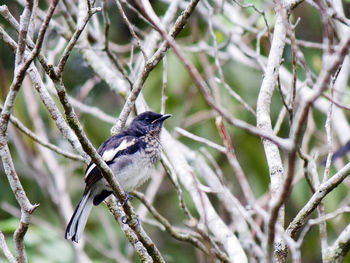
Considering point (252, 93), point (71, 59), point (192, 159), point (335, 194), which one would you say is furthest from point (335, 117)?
point (71, 59)

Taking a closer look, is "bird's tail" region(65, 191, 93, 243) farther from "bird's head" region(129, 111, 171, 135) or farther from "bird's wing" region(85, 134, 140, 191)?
"bird's head" region(129, 111, 171, 135)

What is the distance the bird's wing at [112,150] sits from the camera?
381 cm

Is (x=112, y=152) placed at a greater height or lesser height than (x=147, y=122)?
lesser

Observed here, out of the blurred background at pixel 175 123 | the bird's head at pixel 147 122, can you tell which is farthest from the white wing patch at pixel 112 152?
the blurred background at pixel 175 123

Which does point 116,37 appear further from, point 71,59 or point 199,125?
point 199,125

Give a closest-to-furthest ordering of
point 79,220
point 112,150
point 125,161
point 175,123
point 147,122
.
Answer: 1. point 79,220
2. point 112,150
3. point 125,161
4. point 147,122
5. point 175,123

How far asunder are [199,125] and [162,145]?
1660 mm

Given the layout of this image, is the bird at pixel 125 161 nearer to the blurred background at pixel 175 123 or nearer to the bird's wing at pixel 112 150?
the bird's wing at pixel 112 150

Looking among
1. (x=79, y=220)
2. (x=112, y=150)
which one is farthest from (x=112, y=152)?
(x=79, y=220)

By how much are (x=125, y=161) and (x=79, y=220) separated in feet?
1.82

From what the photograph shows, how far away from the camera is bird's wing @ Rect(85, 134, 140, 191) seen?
3.81 meters

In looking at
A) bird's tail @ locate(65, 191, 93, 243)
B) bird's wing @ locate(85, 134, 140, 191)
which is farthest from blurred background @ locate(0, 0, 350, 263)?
bird's wing @ locate(85, 134, 140, 191)

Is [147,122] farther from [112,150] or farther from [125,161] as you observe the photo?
[112,150]

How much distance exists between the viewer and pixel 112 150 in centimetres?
402
